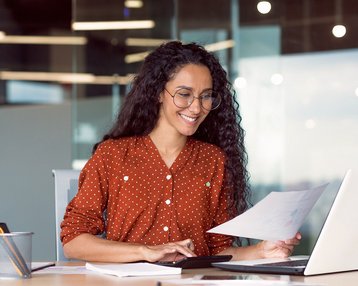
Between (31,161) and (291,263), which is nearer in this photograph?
(291,263)

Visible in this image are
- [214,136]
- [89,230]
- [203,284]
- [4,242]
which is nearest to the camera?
[203,284]

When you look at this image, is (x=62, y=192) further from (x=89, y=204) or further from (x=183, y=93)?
(x=183, y=93)

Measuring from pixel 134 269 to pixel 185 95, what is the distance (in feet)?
2.55

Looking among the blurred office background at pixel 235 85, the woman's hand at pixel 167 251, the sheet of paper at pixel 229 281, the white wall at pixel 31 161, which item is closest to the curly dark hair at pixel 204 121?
the woman's hand at pixel 167 251

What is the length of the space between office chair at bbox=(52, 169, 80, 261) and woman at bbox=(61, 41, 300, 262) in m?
0.10

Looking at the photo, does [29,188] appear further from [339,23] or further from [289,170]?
[339,23]

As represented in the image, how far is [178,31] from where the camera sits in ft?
19.1

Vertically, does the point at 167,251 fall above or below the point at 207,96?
below

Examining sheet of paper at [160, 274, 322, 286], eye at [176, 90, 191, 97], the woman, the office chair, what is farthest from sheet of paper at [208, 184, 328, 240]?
the office chair

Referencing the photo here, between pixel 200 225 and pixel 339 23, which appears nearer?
pixel 200 225

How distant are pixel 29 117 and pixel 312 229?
1.94 m

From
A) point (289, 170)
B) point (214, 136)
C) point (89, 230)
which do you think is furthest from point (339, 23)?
point (89, 230)

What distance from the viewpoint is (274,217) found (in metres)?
2.32

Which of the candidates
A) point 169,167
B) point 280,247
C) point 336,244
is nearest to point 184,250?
point 280,247
